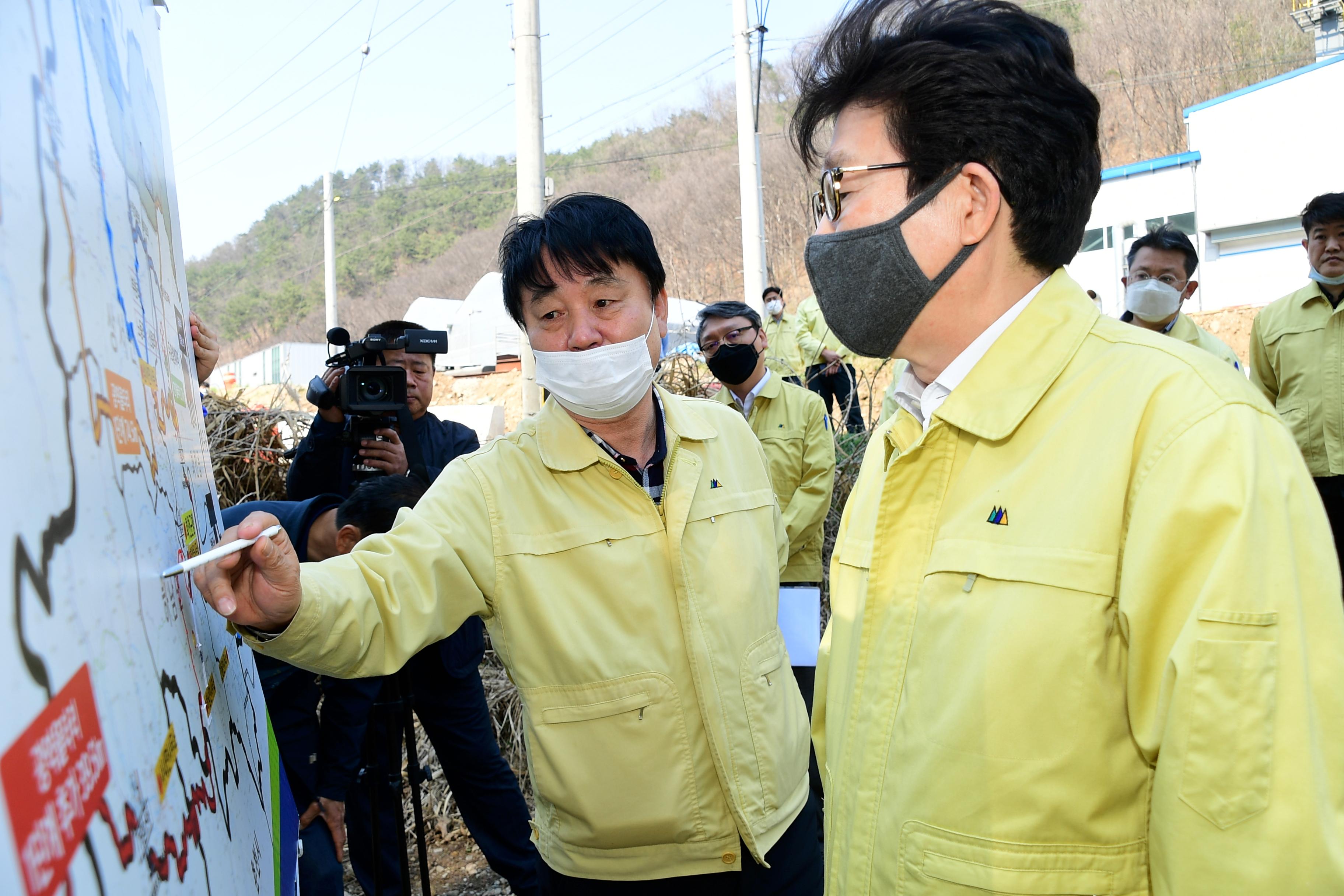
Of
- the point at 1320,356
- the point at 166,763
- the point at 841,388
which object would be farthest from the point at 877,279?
the point at 841,388

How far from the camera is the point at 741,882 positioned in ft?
6.44

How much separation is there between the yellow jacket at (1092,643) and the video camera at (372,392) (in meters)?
2.10

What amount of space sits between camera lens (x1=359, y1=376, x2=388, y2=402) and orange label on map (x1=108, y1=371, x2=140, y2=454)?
213 centimetres

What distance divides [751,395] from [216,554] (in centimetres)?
375

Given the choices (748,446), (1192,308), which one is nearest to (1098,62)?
(1192,308)

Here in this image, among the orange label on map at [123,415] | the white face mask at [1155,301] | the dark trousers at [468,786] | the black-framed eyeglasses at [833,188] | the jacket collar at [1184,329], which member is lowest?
the dark trousers at [468,786]

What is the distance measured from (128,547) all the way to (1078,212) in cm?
128

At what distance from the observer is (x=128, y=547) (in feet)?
3.02

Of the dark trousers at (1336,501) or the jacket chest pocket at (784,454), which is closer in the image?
the dark trousers at (1336,501)

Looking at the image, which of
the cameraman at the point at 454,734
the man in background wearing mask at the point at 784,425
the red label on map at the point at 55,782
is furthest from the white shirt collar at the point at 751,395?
the red label on map at the point at 55,782

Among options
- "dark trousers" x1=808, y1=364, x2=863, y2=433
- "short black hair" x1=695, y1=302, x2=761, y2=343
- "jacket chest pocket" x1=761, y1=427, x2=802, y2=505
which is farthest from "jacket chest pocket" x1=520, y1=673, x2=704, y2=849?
"dark trousers" x1=808, y1=364, x2=863, y2=433

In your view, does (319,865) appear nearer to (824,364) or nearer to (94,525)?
(94,525)

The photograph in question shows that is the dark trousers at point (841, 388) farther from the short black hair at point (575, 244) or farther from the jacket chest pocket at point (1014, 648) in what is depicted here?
the jacket chest pocket at point (1014, 648)

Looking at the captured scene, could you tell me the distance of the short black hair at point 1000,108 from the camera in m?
1.28
